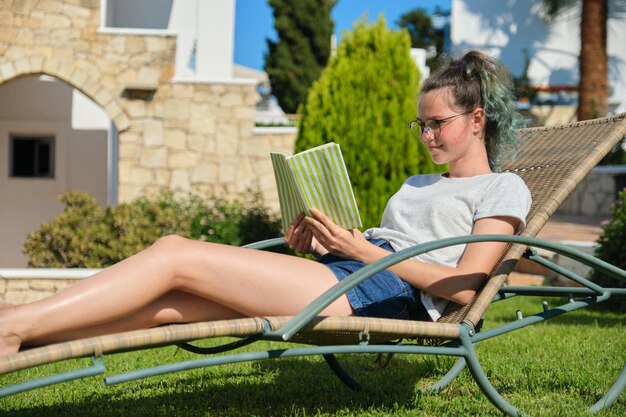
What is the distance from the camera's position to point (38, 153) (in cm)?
1195

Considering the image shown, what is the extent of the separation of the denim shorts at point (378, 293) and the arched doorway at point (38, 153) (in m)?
9.29

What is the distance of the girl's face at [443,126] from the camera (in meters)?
3.18

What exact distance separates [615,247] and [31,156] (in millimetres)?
8440

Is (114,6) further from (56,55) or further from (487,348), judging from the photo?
(487,348)

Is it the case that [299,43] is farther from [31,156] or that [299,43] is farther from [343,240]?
[343,240]

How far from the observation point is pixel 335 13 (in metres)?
27.4

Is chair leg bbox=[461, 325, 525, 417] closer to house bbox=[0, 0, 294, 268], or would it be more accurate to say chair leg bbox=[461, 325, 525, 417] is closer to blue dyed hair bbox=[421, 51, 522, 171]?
blue dyed hair bbox=[421, 51, 522, 171]

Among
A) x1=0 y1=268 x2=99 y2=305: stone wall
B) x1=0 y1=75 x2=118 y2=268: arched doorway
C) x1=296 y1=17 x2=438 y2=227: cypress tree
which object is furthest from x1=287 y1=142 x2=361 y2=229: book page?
x1=0 y1=75 x2=118 y2=268: arched doorway

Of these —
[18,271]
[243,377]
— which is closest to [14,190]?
[18,271]

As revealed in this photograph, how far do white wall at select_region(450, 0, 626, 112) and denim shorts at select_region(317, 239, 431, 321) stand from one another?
20154 millimetres

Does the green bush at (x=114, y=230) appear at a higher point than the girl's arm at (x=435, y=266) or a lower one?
lower

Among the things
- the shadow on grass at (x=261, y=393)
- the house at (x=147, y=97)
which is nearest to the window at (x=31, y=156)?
the house at (x=147, y=97)

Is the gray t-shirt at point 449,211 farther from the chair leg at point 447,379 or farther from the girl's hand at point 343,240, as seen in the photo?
the chair leg at point 447,379

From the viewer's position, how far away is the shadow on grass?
3473 mm
